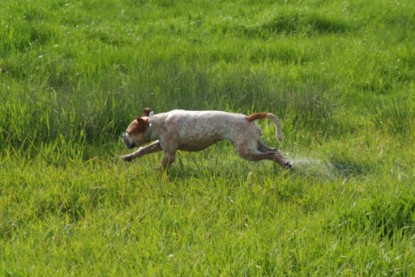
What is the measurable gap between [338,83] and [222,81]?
1713mm

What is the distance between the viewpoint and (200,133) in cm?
598

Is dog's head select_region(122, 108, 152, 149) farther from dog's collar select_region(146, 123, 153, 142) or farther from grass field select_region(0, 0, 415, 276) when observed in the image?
grass field select_region(0, 0, 415, 276)

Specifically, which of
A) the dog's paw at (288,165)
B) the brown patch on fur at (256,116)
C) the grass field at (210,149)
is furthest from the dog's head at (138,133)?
the dog's paw at (288,165)

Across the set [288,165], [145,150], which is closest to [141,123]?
[145,150]

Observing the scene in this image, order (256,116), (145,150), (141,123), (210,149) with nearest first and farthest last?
1. (256,116)
2. (141,123)
3. (145,150)
4. (210,149)

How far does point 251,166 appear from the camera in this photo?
616cm

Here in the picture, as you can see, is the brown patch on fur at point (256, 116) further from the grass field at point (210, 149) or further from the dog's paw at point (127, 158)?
the dog's paw at point (127, 158)

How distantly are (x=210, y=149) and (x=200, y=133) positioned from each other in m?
0.85

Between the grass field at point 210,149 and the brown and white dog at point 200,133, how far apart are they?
5.9 inches

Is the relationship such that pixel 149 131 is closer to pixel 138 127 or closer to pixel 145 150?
pixel 138 127

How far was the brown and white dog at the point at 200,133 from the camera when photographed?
19.4ft

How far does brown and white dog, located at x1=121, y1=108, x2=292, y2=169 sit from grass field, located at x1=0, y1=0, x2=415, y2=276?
0.49ft

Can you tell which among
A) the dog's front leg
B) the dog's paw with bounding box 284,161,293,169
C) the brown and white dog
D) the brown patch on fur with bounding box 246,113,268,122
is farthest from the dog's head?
the dog's paw with bounding box 284,161,293,169

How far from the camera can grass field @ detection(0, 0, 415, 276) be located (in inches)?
182
